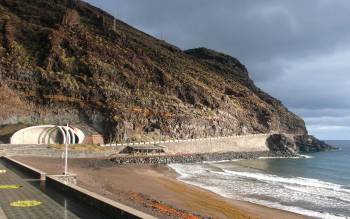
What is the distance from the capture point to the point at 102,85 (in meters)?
100

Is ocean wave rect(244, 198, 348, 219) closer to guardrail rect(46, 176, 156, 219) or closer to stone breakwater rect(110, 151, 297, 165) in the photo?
guardrail rect(46, 176, 156, 219)

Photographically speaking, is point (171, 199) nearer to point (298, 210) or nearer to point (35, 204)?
point (298, 210)

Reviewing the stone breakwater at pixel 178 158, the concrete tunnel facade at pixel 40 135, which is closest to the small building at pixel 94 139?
the concrete tunnel facade at pixel 40 135

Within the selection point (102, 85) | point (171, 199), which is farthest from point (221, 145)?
point (171, 199)

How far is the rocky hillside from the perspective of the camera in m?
90.3

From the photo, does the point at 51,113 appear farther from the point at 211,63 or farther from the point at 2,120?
the point at 211,63

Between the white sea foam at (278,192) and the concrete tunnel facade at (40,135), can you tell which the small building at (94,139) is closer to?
the concrete tunnel facade at (40,135)

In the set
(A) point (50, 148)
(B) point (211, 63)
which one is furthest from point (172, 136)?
(B) point (211, 63)

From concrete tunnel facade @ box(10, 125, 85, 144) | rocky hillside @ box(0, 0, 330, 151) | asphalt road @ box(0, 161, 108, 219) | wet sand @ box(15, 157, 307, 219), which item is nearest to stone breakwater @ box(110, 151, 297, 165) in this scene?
concrete tunnel facade @ box(10, 125, 85, 144)

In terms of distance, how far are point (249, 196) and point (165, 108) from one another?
226 feet

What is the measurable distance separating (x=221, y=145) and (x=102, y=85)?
30.7 meters

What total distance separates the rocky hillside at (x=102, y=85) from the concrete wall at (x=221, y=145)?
5.22 meters

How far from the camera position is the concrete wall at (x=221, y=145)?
302 ft

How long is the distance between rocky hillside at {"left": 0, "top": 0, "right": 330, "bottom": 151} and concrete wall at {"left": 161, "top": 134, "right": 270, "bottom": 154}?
17.1 ft
